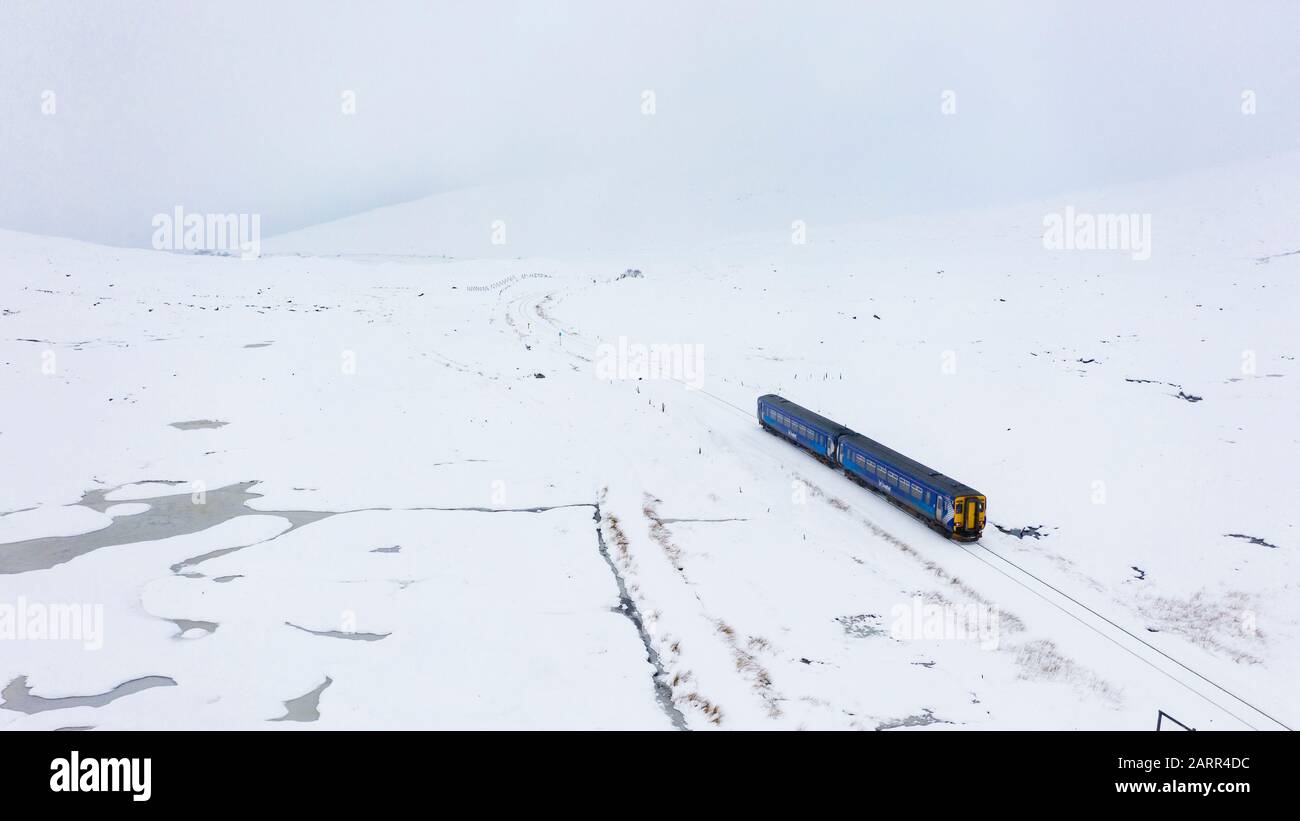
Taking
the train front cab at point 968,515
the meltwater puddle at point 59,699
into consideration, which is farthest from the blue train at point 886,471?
the meltwater puddle at point 59,699

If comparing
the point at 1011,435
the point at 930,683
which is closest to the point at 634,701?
the point at 930,683

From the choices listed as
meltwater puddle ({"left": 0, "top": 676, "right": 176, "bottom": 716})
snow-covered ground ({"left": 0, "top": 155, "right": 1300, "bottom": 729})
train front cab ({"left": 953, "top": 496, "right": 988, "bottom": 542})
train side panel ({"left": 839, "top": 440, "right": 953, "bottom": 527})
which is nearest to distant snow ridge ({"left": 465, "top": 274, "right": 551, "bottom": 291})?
snow-covered ground ({"left": 0, "top": 155, "right": 1300, "bottom": 729})

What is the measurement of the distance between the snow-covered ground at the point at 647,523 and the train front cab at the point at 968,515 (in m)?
0.72

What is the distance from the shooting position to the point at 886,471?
23953mm

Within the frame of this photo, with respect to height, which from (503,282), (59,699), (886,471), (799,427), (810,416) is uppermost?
(503,282)

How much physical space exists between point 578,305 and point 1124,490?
56310 millimetres

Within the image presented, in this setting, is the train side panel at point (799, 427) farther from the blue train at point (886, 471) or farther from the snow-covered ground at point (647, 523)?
the snow-covered ground at point (647, 523)

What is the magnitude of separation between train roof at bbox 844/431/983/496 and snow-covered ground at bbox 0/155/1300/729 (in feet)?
5.82

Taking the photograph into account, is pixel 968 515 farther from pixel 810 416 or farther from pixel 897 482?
pixel 810 416

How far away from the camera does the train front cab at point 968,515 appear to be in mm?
20750

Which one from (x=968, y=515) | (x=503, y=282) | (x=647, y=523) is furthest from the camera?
(x=503, y=282)

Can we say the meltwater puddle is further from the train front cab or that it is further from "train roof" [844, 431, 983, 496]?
"train roof" [844, 431, 983, 496]

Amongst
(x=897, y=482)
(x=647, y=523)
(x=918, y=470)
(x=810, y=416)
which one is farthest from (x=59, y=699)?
(x=810, y=416)

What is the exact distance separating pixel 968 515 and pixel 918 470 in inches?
97.2
